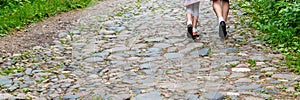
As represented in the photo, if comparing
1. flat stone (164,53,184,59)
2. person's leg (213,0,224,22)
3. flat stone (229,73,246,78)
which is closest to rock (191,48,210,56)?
flat stone (164,53,184,59)

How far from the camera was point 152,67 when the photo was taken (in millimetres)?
6102

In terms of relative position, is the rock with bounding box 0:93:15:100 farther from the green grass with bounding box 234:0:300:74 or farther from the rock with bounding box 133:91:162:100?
the green grass with bounding box 234:0:300:74

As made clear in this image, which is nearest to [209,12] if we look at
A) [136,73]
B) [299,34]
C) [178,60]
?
[299,34]

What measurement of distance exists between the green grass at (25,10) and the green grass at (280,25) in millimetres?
4262

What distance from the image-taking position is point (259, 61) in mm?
6051

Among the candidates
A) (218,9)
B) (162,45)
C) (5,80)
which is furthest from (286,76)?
(5,80)

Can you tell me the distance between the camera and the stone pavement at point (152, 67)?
201 inches

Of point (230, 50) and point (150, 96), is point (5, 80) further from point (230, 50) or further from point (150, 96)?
point (230, 50)

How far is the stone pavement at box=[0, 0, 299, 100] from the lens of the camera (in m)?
5.09

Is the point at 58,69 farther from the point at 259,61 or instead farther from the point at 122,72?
the point at 259,61

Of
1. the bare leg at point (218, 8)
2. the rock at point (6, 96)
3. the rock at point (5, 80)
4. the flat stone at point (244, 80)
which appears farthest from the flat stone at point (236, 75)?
the rock at point (5, 80)

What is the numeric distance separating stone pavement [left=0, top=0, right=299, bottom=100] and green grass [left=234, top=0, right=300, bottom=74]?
0.19 metres

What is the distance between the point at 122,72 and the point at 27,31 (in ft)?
11.6

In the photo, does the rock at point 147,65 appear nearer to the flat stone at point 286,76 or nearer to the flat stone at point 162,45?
the flat stone at point 162,45
